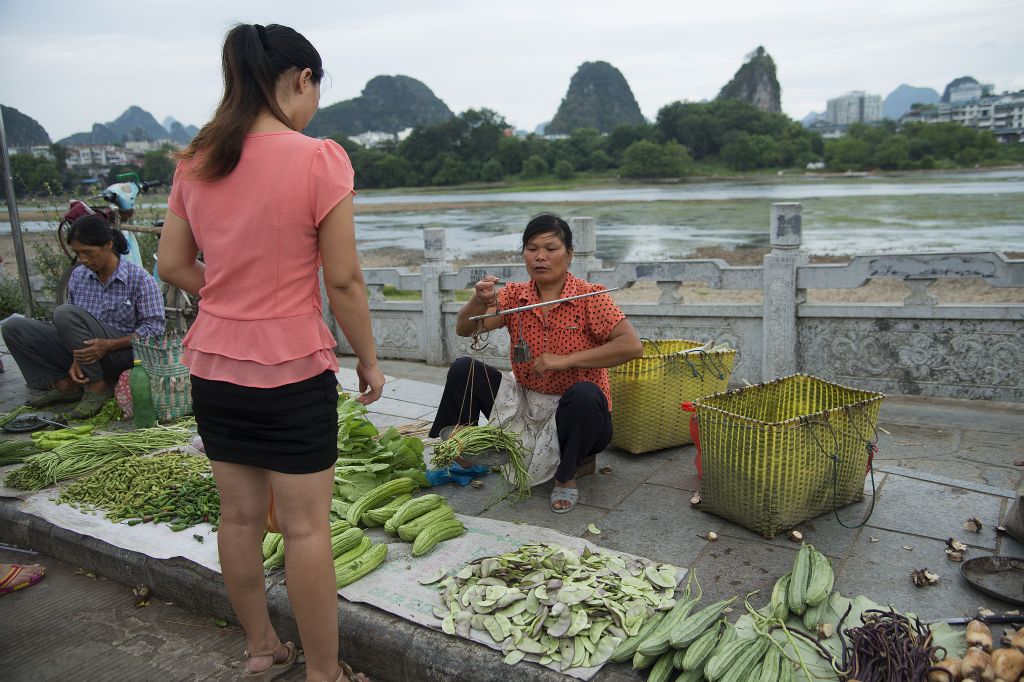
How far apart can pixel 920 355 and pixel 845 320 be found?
578mm

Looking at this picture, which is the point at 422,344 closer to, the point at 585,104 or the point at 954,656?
the point at 954,656

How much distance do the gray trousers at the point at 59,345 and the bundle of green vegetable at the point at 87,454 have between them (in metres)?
0.75

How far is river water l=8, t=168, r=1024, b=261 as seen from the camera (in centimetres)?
1627

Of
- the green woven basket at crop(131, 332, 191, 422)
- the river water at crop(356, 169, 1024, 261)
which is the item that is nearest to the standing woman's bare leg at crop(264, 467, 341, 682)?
the green woven basket at crop(131, 332, 191, 422)

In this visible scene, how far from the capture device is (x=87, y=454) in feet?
14.0

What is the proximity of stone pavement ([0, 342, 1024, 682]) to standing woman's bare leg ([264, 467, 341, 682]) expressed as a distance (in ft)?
1.38

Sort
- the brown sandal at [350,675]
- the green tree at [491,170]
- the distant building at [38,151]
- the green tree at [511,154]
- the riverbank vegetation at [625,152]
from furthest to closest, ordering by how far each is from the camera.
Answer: the green tree at [511,154]
the green tree at [491,170]
the riverbank vegetation at [625,152]
the distant building at [38,151]
the brown sandal at [350,675]

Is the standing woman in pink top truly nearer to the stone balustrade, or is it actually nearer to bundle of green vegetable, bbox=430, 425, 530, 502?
Answer: bundle of green vegetable, bbox=430, 425, 530, 502

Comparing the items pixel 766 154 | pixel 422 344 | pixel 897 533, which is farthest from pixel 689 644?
pixel 766 154

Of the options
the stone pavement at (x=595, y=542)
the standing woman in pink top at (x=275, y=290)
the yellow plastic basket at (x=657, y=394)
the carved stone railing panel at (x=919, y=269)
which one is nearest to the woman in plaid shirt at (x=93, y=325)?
the stone pavement at (x=595, y=542)

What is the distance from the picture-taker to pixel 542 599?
8.33 ft

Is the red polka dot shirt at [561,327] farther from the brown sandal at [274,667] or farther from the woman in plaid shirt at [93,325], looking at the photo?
the woman in plaid shirt at [93,325]

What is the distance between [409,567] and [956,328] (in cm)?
450

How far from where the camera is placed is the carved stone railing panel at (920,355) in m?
5.28
